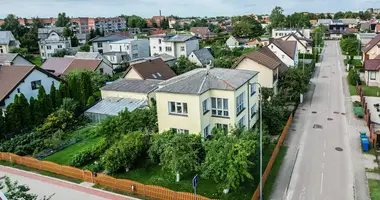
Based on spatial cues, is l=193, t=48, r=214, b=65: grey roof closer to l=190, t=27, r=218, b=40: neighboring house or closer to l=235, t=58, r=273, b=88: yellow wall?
l=235, t=58, r=273, b=88: yellow wall

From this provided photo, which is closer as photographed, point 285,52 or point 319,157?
point 319,157

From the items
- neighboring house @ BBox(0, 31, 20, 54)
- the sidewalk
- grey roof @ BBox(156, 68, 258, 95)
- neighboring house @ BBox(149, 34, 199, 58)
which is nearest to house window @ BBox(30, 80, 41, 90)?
the sidewalk

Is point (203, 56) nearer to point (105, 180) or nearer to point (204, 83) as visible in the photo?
point (204, 83)

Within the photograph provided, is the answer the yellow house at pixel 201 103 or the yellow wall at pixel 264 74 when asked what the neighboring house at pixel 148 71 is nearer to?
the yellow wall at pixel 264 74

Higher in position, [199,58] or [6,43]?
[6,43]

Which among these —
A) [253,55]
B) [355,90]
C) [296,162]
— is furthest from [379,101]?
[296,162]

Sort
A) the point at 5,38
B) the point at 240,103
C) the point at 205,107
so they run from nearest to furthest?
the point at 205,107
the point at 240,103
the point at 5,38

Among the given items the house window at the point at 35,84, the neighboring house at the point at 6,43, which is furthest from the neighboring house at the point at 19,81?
the neighboring house at the point at 6,43

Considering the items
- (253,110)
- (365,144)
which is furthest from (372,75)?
(253,110)

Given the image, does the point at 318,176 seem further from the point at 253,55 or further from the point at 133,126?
the point at 253,55
